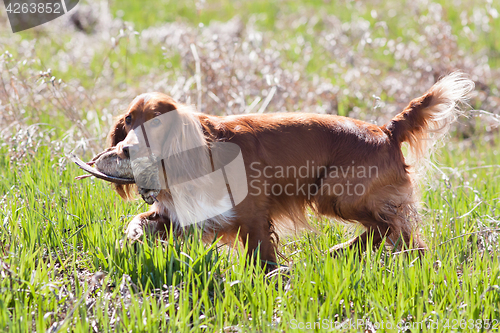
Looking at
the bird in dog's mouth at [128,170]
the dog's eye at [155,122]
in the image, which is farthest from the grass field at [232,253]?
the dog's eye at [155,122]

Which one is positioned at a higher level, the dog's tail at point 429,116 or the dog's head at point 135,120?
the dog's head at point 135,120

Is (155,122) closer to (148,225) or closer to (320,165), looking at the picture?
(148,225)

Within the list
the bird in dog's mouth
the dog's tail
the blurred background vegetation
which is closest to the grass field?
the blurred background vegetation

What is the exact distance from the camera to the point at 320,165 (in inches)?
118

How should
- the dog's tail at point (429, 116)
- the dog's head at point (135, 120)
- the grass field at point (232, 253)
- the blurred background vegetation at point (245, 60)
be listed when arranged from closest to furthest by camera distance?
the grass field at point (232, 253)
the dog's head at point (135, 120)
the dog's tail at point (429, 116)
the blurred background vegetation at point (245, 60)

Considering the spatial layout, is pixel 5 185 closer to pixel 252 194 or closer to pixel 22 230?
pixel 22 230

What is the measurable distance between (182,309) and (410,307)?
108 centimetres

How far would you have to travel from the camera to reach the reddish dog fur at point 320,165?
2.85 m

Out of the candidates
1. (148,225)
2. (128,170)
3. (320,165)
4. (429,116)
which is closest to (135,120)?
(128,170)

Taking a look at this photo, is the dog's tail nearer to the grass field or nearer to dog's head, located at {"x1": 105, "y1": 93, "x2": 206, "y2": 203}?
the grass field

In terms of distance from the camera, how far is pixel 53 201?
322 cm

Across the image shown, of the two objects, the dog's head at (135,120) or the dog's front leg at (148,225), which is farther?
the dog's front leg at (148,225)

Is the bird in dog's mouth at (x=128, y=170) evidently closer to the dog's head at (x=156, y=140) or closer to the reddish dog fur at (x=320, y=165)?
the dog's head at (x=156, y=140)

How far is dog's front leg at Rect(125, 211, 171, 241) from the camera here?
271 cm
